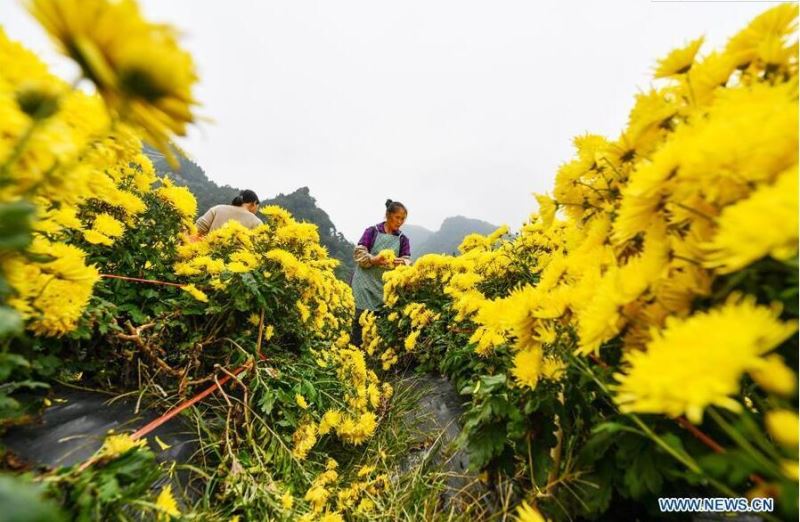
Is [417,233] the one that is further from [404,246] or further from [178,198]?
[178,198]

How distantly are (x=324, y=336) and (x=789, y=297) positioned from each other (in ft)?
9.97

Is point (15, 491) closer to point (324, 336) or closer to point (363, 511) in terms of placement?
point (363, 511)

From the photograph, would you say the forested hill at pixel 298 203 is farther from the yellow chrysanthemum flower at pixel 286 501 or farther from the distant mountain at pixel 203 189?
the yellow chrysanthemum flower at pixel 286 501

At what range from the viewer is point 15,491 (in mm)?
310

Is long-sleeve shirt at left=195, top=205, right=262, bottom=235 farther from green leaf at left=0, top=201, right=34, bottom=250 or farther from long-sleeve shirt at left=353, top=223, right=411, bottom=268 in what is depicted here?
green leaf at left=0, top=201, right=34, bottom=250

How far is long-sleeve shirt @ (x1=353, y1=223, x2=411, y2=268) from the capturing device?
15.8 feet

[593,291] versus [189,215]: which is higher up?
[189,215]

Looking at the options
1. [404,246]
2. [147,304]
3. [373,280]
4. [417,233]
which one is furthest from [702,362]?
[417,233]

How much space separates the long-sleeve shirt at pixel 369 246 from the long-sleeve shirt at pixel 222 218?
1410 millimetres

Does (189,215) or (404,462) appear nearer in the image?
(404,462)

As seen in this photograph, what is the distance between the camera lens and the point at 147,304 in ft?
6.47

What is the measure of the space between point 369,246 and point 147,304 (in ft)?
10.8

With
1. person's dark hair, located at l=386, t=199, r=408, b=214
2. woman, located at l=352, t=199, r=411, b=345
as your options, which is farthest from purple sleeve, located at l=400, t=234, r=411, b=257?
person's dark hair, located at l=386, t=199, r=408, b=214

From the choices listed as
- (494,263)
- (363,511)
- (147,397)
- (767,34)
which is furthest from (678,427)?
(494,263)
